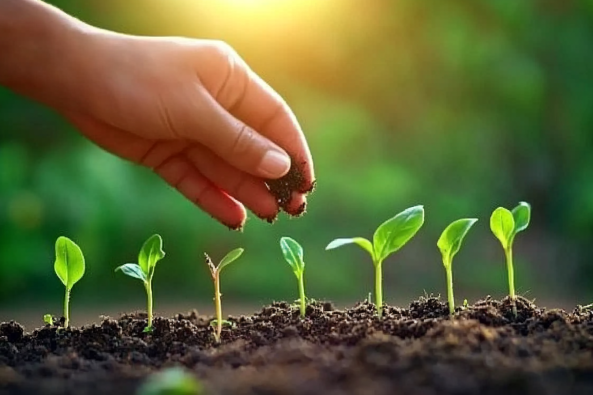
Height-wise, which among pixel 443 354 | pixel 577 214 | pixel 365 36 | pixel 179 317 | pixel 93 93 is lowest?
pixel 443 354

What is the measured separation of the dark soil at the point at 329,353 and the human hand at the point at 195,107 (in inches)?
8.5

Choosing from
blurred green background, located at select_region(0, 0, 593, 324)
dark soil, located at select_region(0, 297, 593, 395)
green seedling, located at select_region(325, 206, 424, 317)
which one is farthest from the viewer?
blurred green background, located at select_region(0, 0, 593, 324)

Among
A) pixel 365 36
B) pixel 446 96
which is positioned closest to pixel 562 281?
pixel 446 96

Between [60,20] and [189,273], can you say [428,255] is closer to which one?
[189,273]

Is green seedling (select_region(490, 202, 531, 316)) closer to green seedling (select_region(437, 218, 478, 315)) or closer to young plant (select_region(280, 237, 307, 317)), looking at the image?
green seedling (select_region(437, 218, 478, 315))

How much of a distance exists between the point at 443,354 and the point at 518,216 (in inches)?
17.7

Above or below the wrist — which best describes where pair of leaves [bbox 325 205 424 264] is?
below

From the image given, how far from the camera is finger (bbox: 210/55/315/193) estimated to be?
1.23m

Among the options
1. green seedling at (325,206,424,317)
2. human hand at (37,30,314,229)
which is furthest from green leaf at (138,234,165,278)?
green seedling at (325,206,424,317)

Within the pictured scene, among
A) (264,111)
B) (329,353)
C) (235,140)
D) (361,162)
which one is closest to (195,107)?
(235,140)

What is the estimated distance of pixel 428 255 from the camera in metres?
2.87

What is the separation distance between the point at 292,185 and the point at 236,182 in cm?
12

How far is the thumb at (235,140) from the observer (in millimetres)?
1108

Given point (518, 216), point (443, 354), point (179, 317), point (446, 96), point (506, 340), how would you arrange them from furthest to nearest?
point (446, 96) < point (179, 317) < point (518, 216) < point (506, 340) < point (443, 354)
